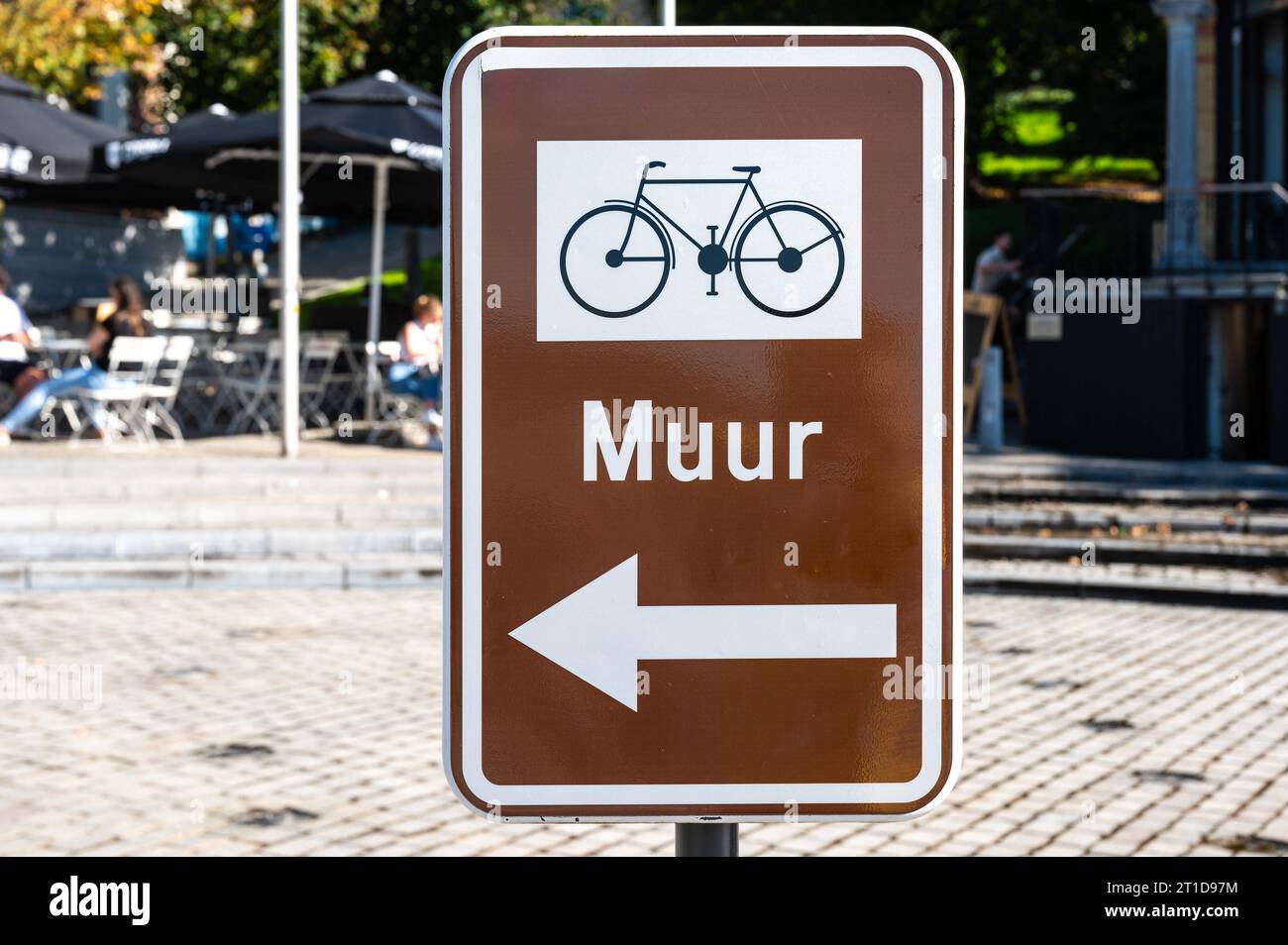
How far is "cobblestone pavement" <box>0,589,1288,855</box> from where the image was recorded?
5.19 m

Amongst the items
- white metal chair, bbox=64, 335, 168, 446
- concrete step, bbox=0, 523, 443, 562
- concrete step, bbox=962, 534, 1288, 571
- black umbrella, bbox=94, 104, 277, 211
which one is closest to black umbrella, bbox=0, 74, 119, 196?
black umbrella, bbox=94, 104, 277, 211

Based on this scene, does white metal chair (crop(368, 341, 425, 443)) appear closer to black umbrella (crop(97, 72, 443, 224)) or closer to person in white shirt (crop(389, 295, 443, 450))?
person in white shirt (crop(389, 295, 443, 450))

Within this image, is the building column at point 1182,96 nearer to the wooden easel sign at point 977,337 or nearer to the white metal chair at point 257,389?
the wooden easel sign at point 977,337

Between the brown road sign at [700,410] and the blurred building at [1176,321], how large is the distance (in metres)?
13.7

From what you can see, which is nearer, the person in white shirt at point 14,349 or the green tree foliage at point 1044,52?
the person in white shirt at point 14,349

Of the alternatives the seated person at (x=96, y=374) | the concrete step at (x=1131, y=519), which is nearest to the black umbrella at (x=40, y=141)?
the seated person at (x=96, y=374)

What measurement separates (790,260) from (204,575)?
9.45 m

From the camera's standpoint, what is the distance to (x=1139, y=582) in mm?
10336

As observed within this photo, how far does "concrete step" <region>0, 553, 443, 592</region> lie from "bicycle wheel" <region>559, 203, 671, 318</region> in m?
8.96

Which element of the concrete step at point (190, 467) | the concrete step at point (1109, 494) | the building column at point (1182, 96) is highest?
the building column at point (1182, 96)

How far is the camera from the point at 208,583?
10586 millimetres

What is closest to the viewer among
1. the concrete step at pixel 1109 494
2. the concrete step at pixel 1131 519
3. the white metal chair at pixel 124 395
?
the concrete step at pixel 1131 519

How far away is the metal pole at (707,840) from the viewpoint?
1700 millimetres

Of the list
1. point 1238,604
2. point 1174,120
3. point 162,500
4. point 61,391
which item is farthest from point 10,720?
point 1174,120
